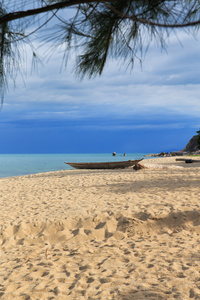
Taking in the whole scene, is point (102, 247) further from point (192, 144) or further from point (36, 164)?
point (192, 144)

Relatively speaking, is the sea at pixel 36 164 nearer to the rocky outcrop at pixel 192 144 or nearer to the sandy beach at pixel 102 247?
the rocky outcrop at pixel 192 144

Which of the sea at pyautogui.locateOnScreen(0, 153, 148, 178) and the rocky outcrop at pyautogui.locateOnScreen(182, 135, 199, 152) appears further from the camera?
the rocky outcrop at pyautogui.locateOnScreen(182, 135, 199, 152)

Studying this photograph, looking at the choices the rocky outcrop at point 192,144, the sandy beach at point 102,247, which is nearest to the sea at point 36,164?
the rocky outcrop at point 192,144

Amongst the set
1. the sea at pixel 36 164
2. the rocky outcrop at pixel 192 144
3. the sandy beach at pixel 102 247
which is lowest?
the sandy beach at pixel 102 247

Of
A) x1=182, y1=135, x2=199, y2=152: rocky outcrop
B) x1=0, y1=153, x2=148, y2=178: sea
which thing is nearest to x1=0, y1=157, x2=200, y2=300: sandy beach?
x1=0, y1=153, x2=148, y2=178: sea

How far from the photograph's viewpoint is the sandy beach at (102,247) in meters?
3.24

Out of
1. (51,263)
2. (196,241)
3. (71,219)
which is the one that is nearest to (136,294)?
(51,263)

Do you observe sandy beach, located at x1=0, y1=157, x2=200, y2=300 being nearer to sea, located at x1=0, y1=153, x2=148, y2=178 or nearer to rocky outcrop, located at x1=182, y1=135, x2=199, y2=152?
sea, located at x1=0, y1=153, x2=148, y2=178

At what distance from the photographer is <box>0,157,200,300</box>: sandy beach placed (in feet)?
10.6

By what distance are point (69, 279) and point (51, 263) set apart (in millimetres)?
645

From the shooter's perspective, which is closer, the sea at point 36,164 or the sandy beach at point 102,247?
the sandy beach at point 102,247

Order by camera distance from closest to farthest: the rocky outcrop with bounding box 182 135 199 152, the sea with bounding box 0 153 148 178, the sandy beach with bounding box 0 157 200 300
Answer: the sandy beach with bounding box 0 157 200 300
the sea with bounding box 0 153 148 178
the rocky outcrop with bounding box 182 135 199 152

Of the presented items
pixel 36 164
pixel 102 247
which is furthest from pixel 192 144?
pixel 102 247

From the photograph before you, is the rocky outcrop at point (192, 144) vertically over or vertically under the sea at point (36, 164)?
over
